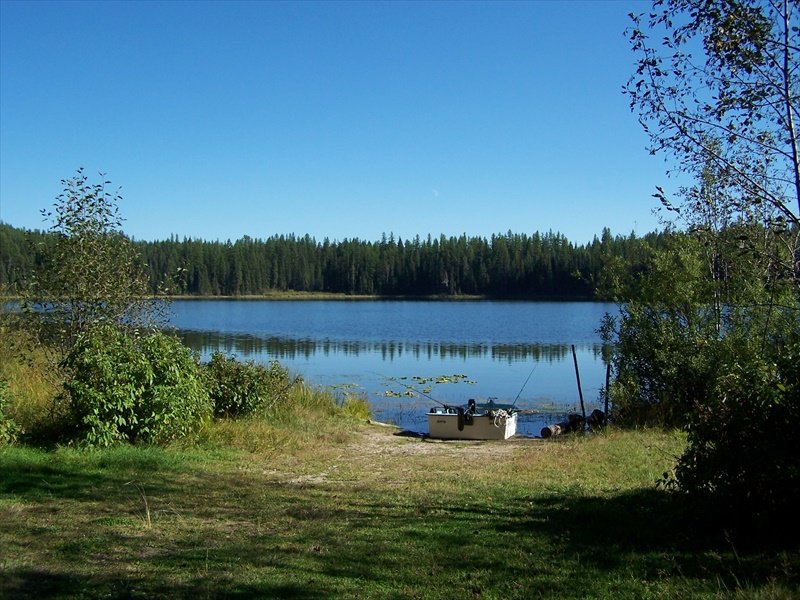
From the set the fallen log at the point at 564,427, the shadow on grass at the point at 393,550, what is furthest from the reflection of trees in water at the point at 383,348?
the shadow on grass at the point at 393,550

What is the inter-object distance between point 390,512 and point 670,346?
1101 centimetres

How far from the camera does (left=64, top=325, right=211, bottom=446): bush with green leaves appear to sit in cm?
1166

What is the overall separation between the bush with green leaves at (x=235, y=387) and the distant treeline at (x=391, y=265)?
338ft

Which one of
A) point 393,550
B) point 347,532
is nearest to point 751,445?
point 393,550

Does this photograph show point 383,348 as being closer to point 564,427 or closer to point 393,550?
point 564,427

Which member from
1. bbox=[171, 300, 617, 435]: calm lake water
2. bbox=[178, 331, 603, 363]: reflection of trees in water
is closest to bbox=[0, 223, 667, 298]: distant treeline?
bbox=[171, 300, 617, 435]: calm lake water

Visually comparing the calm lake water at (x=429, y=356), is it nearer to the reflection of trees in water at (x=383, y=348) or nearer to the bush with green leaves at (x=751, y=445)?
the reflection of trees in water at (x=383, y=348)

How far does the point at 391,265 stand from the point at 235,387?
133m

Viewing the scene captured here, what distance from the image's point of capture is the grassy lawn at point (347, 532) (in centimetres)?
594

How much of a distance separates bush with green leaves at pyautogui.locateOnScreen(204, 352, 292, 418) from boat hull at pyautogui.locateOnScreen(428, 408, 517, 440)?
4829 millimetres

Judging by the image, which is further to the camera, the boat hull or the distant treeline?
the distant treeline

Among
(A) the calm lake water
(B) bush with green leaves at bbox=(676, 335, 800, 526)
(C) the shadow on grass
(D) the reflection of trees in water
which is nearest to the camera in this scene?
(C) the shadow on grass

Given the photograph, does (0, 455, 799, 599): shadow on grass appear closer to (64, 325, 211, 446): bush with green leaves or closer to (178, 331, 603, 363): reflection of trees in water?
(64, 325, 211, 446): bush with green leaves

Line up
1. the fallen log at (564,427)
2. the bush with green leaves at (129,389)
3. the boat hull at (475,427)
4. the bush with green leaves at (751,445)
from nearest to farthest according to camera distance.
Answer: the bush with green leaves at (751,445)
the bush with green leaves at (129,389)
the fallen log at (564,427)
the boat hull at (475,427)
